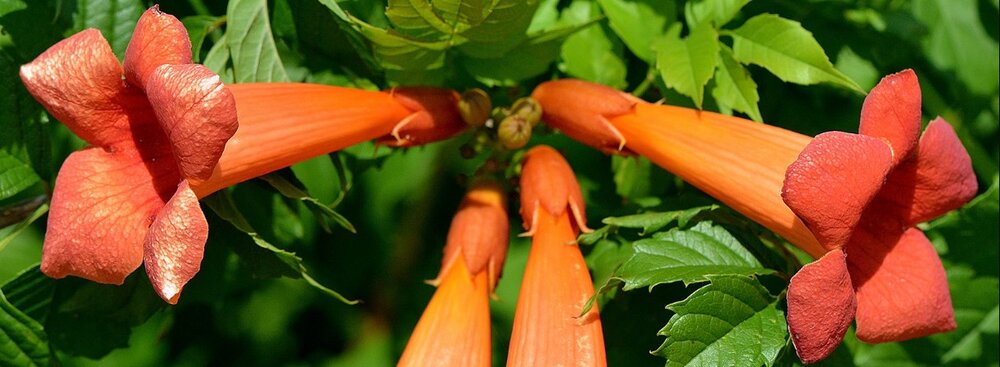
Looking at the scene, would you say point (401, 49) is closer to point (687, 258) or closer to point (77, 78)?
point (77, 78)

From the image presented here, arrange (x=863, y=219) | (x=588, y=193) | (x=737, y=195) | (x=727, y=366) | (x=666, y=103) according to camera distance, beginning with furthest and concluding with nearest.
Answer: (x=588, y=193)
(x=666, y=103)
(x=863, y=219)
(x=737, y=195)
(x=727, y=366)

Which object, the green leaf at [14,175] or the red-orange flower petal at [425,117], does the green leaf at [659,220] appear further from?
the green leaf at [14,175]

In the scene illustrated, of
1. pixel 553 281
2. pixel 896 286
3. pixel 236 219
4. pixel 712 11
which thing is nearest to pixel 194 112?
pixel 236 219

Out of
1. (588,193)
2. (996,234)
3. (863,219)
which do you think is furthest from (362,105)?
(996,234)

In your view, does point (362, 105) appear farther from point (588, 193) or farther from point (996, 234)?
point (996, 234)

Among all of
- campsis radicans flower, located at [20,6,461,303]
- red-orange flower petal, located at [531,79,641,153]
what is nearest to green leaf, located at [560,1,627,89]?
red-orange flower petal, located at [531,79,641,153]

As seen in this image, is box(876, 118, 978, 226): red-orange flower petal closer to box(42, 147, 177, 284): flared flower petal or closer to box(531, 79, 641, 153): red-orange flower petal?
box(531, 79, 641, 153): red-orange flower petal
